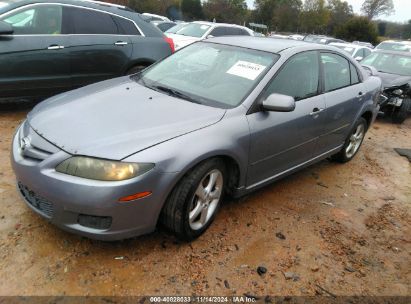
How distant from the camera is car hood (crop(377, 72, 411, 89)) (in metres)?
7.93

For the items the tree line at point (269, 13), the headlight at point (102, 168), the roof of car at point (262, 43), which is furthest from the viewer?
the tree line at point (269, 13)

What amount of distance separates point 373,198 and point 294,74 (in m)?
1.85

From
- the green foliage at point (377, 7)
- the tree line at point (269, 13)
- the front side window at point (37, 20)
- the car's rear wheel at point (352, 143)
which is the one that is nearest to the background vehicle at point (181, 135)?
the car's rear wheel at point (352, 143)

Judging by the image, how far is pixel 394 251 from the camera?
3.36 metres

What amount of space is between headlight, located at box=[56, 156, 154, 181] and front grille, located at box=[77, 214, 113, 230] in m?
0.28

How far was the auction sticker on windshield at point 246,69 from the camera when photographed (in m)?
3.39

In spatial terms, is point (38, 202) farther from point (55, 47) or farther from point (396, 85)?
point (396, 85)

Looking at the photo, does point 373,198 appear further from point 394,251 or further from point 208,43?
point 208,43

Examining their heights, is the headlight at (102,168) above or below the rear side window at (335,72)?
below

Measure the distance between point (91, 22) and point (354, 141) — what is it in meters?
4.28

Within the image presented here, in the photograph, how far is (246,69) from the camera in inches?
136

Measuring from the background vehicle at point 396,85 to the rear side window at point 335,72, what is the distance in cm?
320

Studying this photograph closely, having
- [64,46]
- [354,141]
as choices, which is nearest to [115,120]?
[64,46]

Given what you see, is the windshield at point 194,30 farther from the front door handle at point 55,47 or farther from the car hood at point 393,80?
the front door handle at point 55,47
